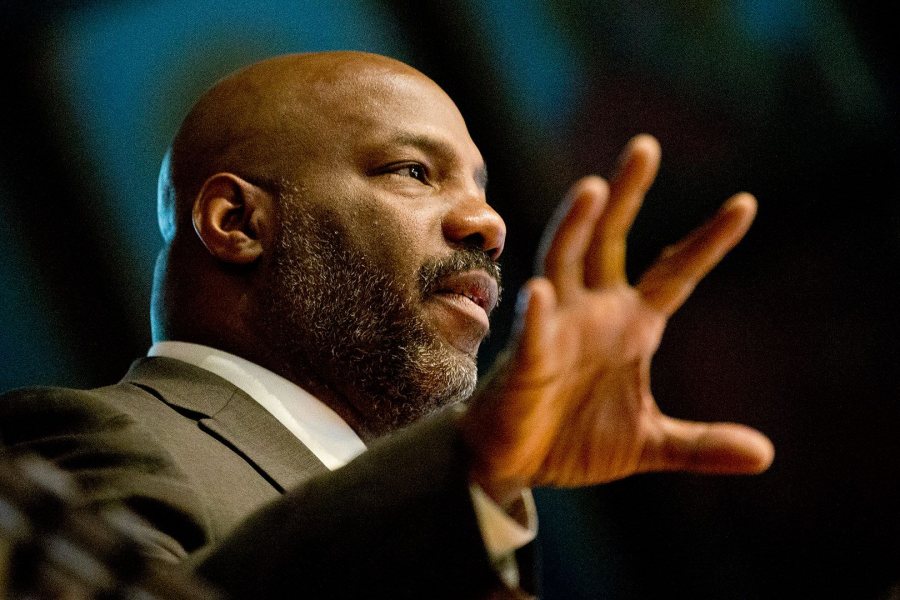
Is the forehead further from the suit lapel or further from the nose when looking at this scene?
the suit lapel

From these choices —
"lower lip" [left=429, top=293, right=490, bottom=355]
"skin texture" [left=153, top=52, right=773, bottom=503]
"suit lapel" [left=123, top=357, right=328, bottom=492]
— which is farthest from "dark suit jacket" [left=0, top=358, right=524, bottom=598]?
"lower lip" [left=429, top=293, right=490, bottom=355]

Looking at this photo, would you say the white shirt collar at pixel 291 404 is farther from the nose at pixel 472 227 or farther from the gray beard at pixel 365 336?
the nose at pixel 472 227

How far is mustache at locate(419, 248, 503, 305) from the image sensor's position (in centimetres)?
A: 149

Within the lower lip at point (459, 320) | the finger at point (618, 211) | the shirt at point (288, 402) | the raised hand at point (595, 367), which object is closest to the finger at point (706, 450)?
the raised hand at point (595, 367)

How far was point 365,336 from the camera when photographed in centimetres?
149

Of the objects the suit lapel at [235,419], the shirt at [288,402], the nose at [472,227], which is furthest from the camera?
the nose at [472,227]

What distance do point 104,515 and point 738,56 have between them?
2126 millimetres

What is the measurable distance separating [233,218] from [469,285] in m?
0.34

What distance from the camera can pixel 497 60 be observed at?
100 inches

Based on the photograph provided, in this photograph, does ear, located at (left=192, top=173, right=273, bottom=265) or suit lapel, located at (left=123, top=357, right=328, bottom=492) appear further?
ear, located at (left=192, top=173, right=273, bottom=265)

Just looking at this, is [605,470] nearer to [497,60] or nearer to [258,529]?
[258,529]

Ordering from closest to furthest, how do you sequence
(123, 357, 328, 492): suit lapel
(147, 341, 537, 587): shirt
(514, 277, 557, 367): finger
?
(514, 277, 557, 367): finger, (123, 357, 328, 492): suit lapel, (147, 341, 537, 587): shirt

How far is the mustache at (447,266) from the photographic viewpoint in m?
1.49

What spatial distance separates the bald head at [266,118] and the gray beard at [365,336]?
0.16 m
